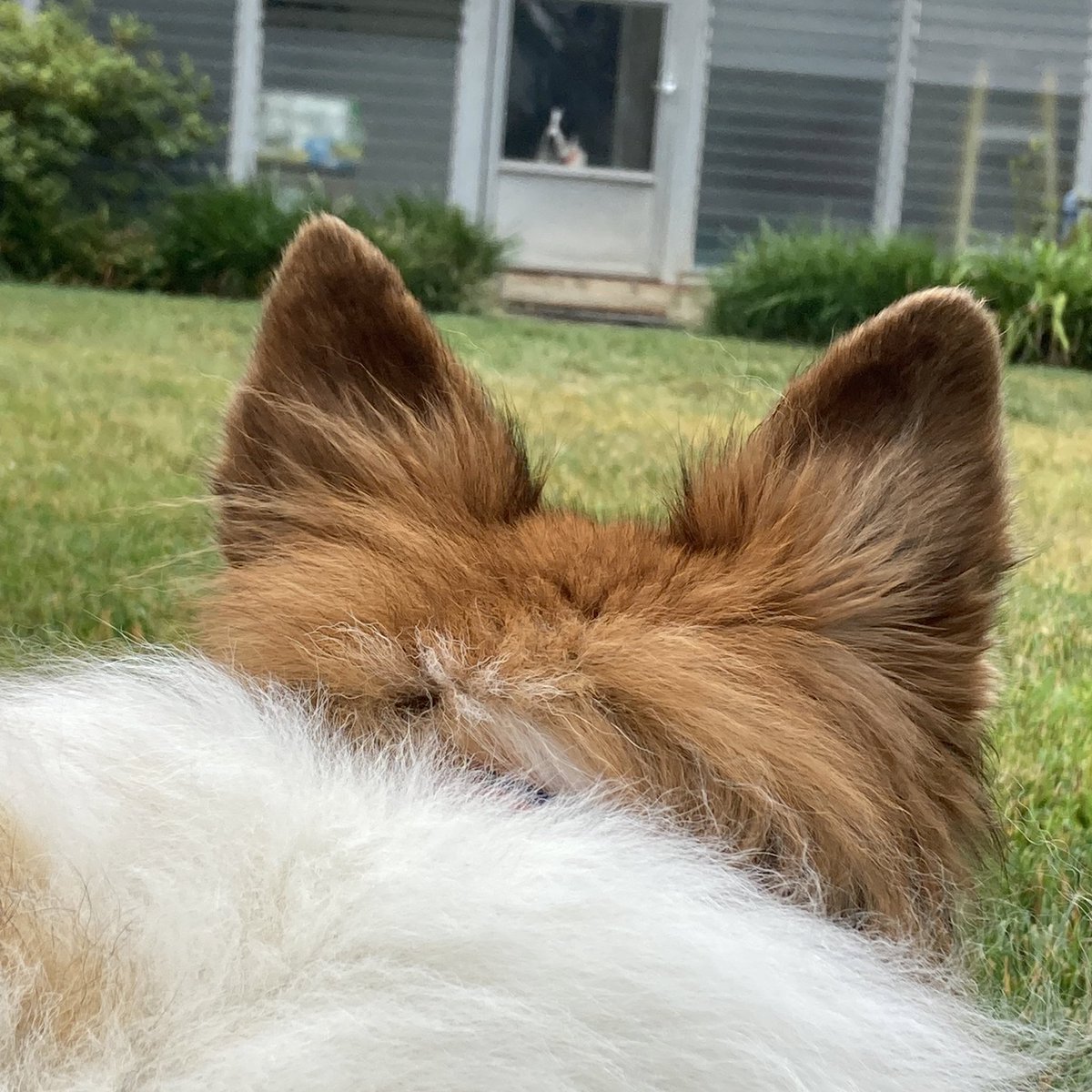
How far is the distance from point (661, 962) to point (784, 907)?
148 millimetres

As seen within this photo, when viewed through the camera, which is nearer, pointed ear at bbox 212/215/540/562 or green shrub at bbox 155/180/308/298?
pointed ear at bbox 212/215/540/562

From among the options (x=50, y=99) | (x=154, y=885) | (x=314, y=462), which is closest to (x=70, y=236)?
(x=50, y=99)

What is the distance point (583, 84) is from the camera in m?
8.88

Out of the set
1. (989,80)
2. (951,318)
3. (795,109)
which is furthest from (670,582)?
(989,80)

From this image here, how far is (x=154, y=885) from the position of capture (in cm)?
67

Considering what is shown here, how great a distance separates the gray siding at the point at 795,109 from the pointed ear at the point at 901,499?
777cm

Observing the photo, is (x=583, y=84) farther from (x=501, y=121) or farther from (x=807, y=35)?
(x=807, y=35)

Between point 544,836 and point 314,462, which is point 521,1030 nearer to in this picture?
point 544,836

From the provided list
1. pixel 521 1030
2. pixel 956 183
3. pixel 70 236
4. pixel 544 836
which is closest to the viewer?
pixel 521 1030

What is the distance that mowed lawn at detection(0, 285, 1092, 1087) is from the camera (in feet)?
4.73

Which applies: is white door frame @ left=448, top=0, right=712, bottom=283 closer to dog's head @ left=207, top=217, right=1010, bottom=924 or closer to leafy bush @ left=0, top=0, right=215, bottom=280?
leafy bush @ left=0, top=0, right=215, bottom=280

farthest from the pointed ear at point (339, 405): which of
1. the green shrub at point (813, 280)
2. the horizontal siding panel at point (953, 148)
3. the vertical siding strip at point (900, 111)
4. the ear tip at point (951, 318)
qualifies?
the vertical siding strip at point (900, 111)

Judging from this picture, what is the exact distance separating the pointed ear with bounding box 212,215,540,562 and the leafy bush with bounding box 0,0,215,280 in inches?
195

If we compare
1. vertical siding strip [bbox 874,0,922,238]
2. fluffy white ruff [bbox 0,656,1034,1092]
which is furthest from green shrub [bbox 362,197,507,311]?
fluffy white ruff [bbox 0,656,1034,1092]
